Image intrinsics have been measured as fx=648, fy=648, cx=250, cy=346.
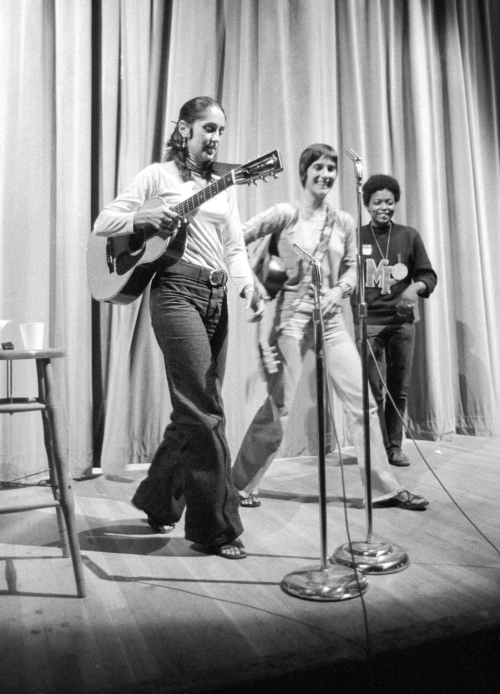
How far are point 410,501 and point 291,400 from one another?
60 centimetres

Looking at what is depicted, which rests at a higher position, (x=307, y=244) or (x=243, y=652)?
(x=307, y=244)

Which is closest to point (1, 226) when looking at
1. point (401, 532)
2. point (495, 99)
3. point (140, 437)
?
point (140, 437)

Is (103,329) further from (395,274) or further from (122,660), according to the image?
(122,660)

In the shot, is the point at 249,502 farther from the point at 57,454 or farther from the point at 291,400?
the point at 57,454

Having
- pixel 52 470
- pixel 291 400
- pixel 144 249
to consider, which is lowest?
pixel 52 470

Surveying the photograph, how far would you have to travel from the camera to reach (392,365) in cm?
344

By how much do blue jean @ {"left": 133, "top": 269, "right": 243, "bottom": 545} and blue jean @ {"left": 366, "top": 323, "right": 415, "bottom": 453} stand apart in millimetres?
1508

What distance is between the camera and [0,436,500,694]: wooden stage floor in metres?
1.30

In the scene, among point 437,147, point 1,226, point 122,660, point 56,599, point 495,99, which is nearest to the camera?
point 122,660

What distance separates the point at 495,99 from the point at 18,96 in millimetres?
3187

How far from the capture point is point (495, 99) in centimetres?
446

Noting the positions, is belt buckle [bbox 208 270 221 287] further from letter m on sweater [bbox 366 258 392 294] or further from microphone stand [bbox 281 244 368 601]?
letter m on sweater [bbox 366 258 392 294]

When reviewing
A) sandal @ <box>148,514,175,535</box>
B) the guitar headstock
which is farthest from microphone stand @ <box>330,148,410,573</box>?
sandal @ <box>148,514,175,535</box>

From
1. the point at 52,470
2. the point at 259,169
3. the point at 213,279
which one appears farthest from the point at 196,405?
the point at 259,169
